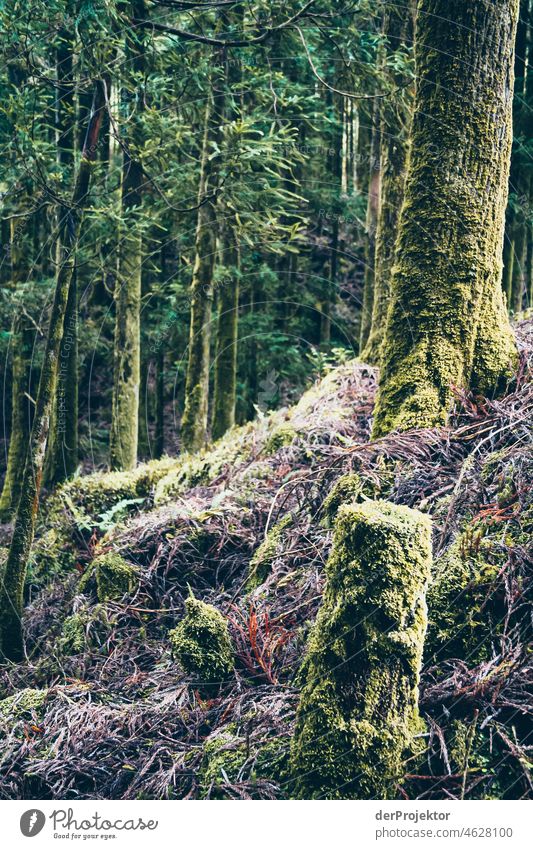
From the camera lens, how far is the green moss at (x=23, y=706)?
3.81 meters

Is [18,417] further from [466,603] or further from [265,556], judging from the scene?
[466,603]

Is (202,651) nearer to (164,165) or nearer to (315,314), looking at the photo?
(164,165)

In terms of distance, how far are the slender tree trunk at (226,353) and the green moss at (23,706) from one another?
8.32 m

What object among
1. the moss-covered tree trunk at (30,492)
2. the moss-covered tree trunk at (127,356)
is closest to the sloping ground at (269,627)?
the moss-covered tree trunk at (30,492)

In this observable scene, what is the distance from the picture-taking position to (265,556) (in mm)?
4305

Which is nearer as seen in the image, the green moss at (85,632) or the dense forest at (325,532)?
the dense forest at (325,532)

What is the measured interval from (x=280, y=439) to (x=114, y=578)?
6.93 feet

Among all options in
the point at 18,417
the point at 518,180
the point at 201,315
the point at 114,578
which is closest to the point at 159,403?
the point at 18,417

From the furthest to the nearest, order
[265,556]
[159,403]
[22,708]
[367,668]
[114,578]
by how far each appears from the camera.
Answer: [159,403], [114,578], [265,556], [22,708], [367,668]

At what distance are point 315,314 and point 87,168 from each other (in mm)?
13198

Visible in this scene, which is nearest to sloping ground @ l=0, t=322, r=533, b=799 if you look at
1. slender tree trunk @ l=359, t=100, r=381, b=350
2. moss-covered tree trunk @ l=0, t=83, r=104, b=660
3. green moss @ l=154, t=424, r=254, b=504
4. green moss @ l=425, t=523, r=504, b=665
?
green moss @ l=425, t=523, r=504, b=665

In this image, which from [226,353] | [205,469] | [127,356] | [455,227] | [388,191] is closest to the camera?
[455,227]
